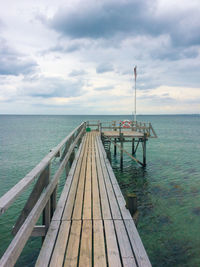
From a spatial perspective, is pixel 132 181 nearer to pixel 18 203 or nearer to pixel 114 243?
pixel 18 203

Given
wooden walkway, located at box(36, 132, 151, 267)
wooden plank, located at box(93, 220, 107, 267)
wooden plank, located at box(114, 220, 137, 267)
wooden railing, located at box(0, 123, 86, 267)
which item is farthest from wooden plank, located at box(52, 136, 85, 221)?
wooden plank, located at box(114, 220, 137, 267)

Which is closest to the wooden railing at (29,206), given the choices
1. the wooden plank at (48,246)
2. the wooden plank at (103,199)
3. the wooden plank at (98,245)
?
the wooden plank at (48,246)

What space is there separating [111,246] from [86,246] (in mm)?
392

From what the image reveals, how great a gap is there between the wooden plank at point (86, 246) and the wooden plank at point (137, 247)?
0.67m

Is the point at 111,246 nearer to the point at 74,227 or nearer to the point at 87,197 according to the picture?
the point at 74,227

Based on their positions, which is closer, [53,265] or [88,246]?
[53,265]

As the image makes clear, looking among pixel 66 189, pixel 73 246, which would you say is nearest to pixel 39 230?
pixel 73 246

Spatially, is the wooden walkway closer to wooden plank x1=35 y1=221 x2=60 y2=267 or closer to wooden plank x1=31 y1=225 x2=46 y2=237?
wooden plank x1=35 y1=221 x2=60 y2=267

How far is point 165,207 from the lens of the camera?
10102 millimetres

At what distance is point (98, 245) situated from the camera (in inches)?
120

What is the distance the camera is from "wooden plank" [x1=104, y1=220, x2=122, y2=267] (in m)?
2.67

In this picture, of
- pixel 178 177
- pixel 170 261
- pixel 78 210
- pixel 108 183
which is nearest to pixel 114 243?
pixel 78 210

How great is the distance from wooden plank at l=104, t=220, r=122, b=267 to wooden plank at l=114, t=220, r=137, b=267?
7cm

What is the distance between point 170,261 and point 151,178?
8.73 m
